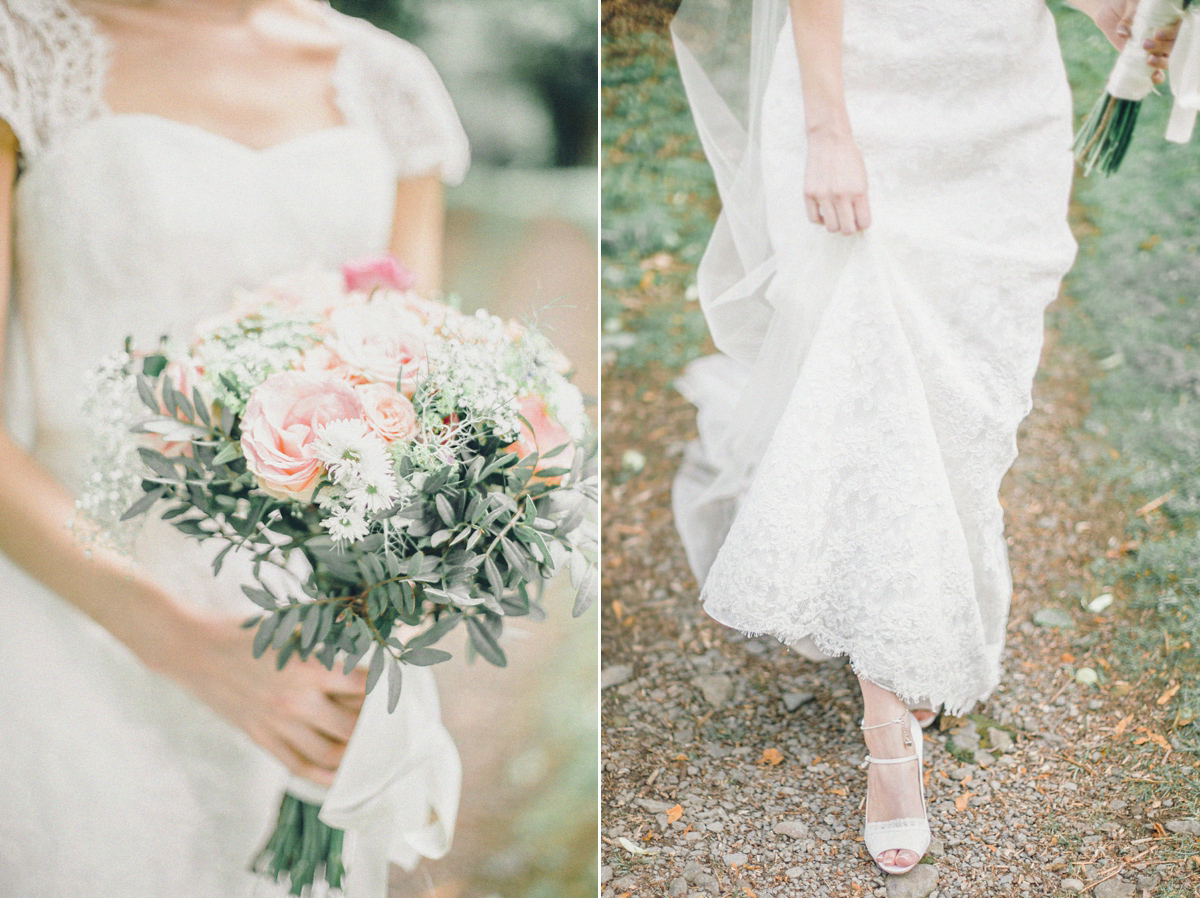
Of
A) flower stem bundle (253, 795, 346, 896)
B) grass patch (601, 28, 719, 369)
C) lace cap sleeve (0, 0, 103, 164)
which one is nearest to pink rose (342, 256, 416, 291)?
lace cap sleeve (0, 0, 103, 164)

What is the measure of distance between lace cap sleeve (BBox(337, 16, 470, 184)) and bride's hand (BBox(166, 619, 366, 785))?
2.54 ft

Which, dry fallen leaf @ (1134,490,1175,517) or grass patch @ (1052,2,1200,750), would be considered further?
dry fallen leaf @ (1134,490,1175,517)

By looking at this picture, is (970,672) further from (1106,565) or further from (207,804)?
(207,804)

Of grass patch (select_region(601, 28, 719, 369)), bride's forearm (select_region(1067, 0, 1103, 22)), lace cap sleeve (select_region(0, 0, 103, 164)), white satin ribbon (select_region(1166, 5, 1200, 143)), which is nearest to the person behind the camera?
lace cap sleeve (select_region(0, 0, 103, 164))

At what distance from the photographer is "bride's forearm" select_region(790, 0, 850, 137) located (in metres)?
1.54

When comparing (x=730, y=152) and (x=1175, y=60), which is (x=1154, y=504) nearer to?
(x=1175, y=60)

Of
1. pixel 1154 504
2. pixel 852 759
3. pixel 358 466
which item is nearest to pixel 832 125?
pixel 358 466

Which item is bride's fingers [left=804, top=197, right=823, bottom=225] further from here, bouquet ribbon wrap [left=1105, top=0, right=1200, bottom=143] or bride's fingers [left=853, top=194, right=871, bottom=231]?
bouquet ribbon wrap [left=1105, top=0, right=1200, bottom=143]

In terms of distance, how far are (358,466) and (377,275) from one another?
0.35 m

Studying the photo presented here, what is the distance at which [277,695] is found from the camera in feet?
4.86

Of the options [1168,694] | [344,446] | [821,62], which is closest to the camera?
[344,446]

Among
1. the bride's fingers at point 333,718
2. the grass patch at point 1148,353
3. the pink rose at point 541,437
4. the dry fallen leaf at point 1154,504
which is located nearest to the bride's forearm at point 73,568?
the bride's fingers at point 333,718

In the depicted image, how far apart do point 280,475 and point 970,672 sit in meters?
1.23

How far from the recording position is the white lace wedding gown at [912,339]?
5.18 feet
